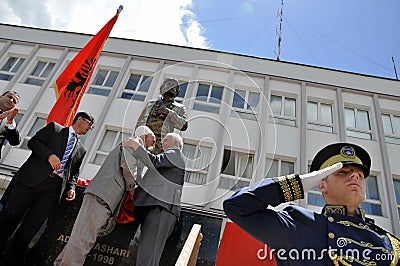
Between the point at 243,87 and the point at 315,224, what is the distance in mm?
7342

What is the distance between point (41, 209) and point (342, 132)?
10366mm

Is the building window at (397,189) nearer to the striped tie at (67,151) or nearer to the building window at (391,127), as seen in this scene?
the building window at (391,127)

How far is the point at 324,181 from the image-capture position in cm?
169

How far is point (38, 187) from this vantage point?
9.13 ft

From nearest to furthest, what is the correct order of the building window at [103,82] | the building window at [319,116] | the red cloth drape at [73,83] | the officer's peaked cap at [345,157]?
the officer's peaked cap at [345,157] → the red cloth drape at [73,83] → the building window at [319,116] → the building window at [103,82]

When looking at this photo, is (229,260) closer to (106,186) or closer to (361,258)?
(106,186)

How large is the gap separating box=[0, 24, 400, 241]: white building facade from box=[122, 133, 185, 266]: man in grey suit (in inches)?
225

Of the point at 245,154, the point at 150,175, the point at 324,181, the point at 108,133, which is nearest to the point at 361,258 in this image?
the point at 324,181

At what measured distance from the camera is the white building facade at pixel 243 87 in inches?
364

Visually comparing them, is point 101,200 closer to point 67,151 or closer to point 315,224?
point 67,151

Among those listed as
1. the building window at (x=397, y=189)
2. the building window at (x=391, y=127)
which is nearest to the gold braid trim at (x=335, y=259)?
the building window at (x=397, y=189)

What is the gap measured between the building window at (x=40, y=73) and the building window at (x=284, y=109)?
1027 cm

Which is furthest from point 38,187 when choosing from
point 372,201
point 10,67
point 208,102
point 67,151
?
point 10,67

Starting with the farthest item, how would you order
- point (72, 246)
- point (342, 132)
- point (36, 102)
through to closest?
1. point (36, 102)
2. point (342, 132)
3. point (72, 246)
